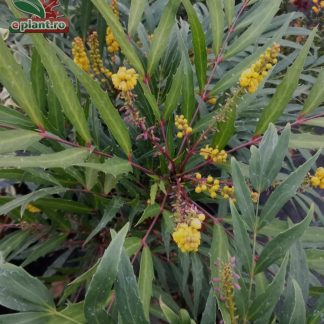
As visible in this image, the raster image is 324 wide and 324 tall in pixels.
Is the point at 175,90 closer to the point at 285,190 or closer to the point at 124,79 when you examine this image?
the point at 124,79

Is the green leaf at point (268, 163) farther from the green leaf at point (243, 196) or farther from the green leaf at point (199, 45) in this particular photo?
the green leaf at point (199, 45)

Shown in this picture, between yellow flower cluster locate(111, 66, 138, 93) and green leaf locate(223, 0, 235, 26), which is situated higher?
green leaf locate(223, 0, 235, 26)

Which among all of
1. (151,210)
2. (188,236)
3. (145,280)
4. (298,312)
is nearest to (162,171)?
(151,210)

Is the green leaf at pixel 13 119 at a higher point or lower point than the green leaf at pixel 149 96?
higher

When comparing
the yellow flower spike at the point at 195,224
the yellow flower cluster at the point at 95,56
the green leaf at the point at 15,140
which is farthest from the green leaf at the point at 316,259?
the yellow flower cluster at the point at 95,56

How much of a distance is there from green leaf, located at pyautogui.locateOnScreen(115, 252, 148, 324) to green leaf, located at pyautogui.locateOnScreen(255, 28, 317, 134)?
17.1 inches

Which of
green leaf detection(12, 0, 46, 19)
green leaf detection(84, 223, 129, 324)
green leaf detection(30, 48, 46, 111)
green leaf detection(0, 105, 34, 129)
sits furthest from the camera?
green leaf detection(12, 0, 46, 19)

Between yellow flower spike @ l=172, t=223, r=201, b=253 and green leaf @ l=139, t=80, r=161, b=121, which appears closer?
yellow flower spike @ l=172, t=223, r=201, b=253

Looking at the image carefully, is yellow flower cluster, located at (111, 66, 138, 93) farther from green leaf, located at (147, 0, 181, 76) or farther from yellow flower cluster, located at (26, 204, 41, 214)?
yellow flower cluster, located at (26, 204, 41, 214)

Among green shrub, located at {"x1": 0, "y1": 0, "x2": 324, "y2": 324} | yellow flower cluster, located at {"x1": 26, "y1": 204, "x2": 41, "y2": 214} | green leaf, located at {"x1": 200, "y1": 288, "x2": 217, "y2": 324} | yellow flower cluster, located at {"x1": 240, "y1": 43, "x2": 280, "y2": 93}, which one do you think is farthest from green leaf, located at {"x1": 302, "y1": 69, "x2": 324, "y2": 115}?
yellow flower cluster, located at {"x1": 26, "y1": 204, "x2": 41, "y2": 214}

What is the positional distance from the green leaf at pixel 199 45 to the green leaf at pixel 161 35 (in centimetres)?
4

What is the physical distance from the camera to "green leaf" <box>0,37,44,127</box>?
0.68 m

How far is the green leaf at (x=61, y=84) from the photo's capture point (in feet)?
2.27

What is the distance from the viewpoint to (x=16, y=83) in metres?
0.71
